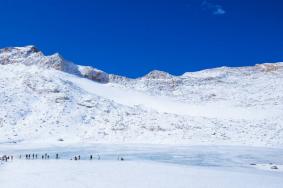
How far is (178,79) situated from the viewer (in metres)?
78.5

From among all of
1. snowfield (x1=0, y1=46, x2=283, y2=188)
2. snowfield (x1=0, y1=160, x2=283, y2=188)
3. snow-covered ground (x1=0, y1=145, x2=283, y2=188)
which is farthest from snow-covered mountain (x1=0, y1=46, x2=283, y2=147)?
snowfield (x1=0, y1=160, x2=283, y2=188)

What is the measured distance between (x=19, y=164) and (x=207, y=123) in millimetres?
29446

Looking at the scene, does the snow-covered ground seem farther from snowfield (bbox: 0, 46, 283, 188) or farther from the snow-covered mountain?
the snow-covered mountain

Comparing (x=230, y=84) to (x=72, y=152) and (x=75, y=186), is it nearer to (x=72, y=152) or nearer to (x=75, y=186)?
(x=72, y=152)

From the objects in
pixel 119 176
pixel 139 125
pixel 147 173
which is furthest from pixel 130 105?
pixel 119 176

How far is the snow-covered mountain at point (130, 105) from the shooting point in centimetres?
4469

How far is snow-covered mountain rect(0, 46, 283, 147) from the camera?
44.7 m

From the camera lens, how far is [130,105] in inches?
2295

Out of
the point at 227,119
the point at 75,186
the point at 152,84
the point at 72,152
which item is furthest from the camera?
the point at 152,84

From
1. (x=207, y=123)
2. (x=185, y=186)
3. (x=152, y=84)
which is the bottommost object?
(x=185, y=186)

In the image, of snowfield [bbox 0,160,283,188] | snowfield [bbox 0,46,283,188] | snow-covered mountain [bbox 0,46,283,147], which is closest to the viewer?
snowfield [bbox 0,160,283,188]

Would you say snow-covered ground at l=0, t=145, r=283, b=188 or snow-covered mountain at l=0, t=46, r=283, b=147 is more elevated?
snow-covered mountain at l=0, t=46, r=283, b=147

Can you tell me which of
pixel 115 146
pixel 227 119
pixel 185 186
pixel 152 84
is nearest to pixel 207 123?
pixel 227 119

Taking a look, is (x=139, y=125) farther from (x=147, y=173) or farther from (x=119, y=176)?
(x=119, y=176)
